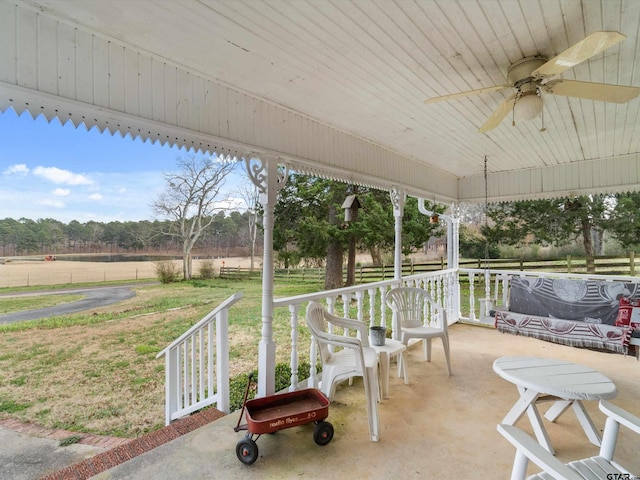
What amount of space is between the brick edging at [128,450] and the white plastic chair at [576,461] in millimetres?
2057

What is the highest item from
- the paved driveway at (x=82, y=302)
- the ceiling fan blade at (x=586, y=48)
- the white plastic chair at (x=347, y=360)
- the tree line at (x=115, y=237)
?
the ceiling fan blade at (x=586, y=48)

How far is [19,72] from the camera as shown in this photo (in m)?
1.46

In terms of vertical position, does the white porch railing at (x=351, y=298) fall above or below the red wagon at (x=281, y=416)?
above

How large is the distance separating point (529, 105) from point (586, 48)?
23.4 inches

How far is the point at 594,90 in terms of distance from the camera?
6.21 ft

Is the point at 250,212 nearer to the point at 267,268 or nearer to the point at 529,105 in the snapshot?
the point at 267,268

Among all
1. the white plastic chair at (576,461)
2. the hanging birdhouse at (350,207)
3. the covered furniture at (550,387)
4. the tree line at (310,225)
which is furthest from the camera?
the tree line at (310,225)

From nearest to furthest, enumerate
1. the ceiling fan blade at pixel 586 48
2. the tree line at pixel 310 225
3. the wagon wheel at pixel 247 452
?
the ceiling fan blade at pixel 586 48 → the wagon wheel at pixel 247 452 → the tree line at pixel 310 225

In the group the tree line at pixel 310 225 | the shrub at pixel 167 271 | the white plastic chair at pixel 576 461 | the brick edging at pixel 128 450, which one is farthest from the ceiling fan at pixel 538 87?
the shrub at pixel 167 271

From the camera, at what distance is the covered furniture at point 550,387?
1.78 metres

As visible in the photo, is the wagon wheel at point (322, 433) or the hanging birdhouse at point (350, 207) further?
the hanging birdhouse at point (350, 207)

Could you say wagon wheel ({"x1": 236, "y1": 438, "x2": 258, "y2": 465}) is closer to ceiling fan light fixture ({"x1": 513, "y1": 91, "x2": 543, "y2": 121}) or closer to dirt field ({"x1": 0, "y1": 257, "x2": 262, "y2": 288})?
ceiling fan light fixture ({"x1": 513, "y1": 91, "x2": 543, "y2": 121})

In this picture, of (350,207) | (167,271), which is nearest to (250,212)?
(167,271)

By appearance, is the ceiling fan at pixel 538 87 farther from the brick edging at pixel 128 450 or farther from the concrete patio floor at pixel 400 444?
the brick edging at pixel 128 450
